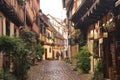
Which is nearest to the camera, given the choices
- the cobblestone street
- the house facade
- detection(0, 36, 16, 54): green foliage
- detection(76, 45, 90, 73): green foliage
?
detection(0, 36, 16, 54): green foliage

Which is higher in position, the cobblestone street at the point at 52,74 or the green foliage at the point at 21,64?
the green foliage at the point at 21,64

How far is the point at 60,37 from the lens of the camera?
9688 cm

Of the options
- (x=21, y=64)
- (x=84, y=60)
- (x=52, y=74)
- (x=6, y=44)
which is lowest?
(x=52, y=74)

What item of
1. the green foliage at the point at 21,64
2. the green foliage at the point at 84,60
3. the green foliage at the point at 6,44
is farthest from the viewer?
the green foliage at the point at 84,60

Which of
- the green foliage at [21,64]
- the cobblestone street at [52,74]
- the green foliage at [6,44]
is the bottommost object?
the cobblestone street at [52,74]

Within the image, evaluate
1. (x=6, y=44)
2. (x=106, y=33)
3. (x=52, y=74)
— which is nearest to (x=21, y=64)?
(x=6, y=44)

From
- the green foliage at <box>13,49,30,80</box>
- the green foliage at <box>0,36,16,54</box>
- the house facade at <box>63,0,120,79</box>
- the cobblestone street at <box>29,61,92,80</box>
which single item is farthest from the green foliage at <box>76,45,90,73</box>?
the green foliage at <box>0,36,16,54</box>

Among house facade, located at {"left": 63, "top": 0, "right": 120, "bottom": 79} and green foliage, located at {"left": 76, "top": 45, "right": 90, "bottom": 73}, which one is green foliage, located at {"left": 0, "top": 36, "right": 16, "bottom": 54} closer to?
house facade, located at {"left": 63, "top": 0, "right": 120, "bottom": 79}

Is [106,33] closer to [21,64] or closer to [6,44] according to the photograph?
[21,64]

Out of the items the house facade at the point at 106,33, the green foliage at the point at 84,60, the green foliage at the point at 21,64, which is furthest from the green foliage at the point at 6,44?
the green foliage at the point at 84,60

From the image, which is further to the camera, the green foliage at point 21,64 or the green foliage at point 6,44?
the green foliage at point 21,64

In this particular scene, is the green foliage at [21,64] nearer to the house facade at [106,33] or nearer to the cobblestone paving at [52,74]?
the cobblestone paving at [52,74]

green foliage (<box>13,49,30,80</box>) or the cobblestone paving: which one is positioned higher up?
green foliage (<box>13,49,30,80</box>)

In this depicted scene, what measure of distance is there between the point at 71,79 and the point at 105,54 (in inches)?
95.0
